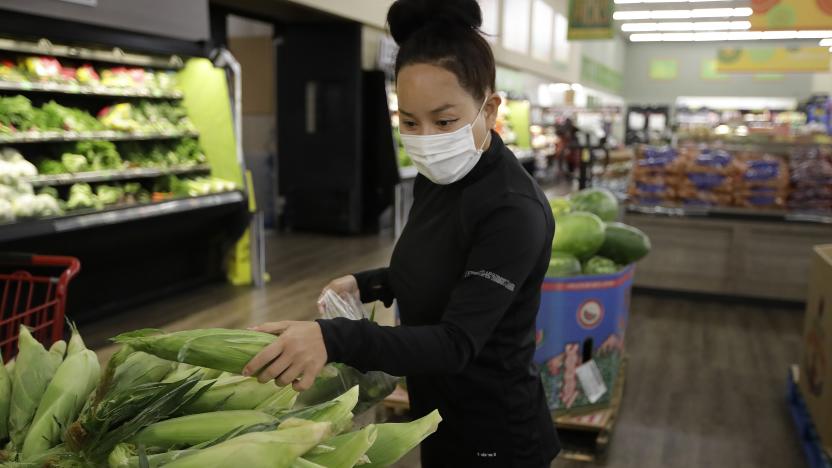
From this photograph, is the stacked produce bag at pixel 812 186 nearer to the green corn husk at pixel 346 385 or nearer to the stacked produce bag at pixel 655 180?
the stacked produce bag at pixel 655 180

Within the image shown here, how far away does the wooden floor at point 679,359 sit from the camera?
10.9ft

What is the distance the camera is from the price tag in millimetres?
3307

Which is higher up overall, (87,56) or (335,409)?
(87,56)

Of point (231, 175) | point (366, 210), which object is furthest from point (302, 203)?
point (231, 175)

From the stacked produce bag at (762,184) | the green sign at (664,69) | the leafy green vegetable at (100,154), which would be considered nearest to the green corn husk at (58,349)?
the leafy green vegetable at (100,154)

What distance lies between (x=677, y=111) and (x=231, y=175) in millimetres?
22037

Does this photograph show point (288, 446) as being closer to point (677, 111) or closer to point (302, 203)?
point (302, 203)

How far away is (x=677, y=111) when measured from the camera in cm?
2489

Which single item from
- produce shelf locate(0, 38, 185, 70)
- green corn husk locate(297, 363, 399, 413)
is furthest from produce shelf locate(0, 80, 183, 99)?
green corn husk locate(297, 363, 399, 413)

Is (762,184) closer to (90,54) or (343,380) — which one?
(90,54)

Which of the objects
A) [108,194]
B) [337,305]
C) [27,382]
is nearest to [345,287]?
[337,305]

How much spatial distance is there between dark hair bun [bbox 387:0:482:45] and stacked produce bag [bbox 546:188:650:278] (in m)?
2.02

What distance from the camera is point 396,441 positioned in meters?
0.96

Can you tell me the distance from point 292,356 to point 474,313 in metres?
0.36
